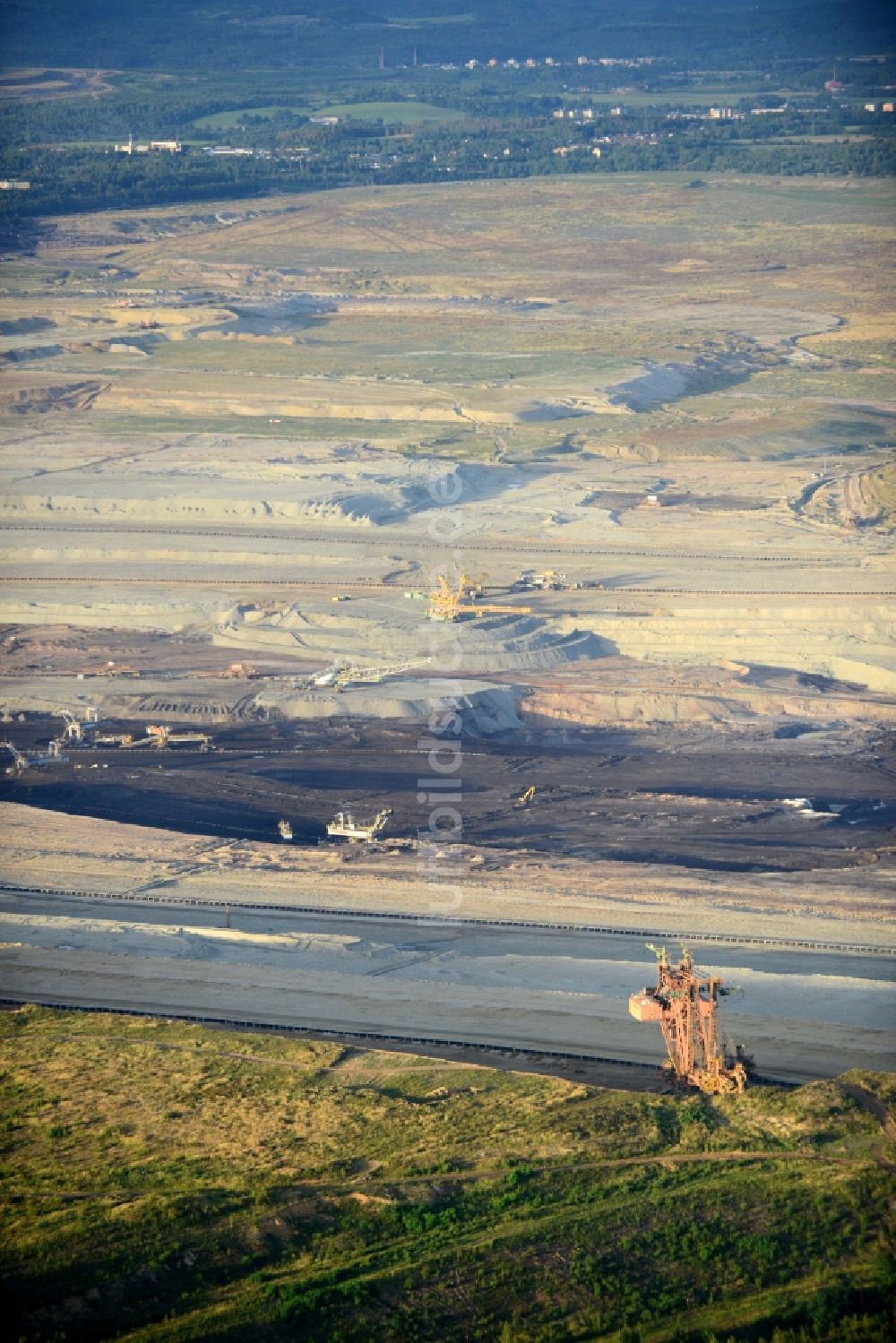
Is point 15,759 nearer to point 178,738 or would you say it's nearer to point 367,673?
point 178,738

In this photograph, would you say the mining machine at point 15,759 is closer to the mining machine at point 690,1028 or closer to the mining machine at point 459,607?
the mining machine at point 459,607

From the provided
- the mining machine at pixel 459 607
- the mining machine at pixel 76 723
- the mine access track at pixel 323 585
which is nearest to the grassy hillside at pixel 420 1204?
the mining machine at pixel 76 723

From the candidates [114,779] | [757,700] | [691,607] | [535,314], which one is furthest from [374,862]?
[535,314]

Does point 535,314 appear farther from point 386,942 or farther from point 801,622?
point 386,942

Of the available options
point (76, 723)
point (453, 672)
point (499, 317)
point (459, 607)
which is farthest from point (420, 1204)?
point (499, 317)

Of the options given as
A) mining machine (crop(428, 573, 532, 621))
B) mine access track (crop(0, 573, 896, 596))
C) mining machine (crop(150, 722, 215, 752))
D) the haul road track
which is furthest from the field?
the haul road track

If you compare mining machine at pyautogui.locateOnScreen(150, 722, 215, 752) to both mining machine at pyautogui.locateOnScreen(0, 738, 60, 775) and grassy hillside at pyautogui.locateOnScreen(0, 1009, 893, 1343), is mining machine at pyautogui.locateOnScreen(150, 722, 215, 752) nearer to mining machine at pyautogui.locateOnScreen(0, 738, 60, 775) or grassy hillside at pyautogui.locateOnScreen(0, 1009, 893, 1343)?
mining machine at pyautogui.locateOnScreen(0, 738, 60, 775)

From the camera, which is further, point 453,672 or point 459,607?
point 459,607

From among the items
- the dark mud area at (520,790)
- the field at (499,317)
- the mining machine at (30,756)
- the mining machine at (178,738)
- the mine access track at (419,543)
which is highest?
the field at (499,317)
